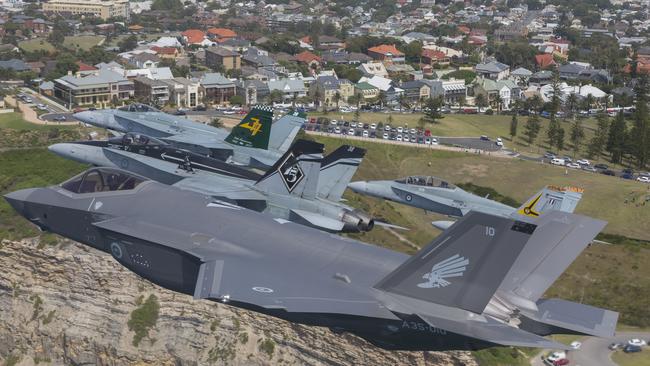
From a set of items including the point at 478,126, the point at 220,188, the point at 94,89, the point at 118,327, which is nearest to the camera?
the point at 220,188

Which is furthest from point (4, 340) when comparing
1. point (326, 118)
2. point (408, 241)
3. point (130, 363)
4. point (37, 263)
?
point (326, 118)

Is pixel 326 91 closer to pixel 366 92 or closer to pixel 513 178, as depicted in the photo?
pixel 366 92

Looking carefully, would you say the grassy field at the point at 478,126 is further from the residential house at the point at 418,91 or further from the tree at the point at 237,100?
the residential house at the point at 418,91

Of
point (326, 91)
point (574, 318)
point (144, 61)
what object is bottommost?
point (326, 91)

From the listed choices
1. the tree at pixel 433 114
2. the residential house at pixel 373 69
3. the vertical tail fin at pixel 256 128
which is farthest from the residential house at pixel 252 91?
the vertical tail fin at pixel 256 128

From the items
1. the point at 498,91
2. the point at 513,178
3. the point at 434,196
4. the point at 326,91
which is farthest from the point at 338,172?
the point at 498,91

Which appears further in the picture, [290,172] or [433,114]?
[433,114]

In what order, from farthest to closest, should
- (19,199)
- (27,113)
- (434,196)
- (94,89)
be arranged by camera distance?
(94,89) → (27,113) → (434,196) → (19,199)
